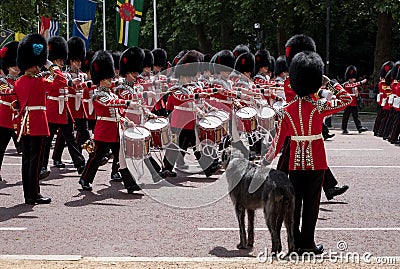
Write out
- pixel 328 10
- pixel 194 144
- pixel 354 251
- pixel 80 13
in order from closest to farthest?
pixel 354 251 < pixel 194 144 < pixel 80 13 < pixel 328 10

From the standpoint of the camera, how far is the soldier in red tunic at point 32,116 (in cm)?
830

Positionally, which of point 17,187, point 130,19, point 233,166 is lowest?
point 17,187

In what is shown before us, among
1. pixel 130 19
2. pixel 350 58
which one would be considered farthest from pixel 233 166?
pixel 350 58

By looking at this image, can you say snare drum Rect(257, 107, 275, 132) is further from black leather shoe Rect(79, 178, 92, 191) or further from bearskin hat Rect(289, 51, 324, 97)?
bearskin hat Rect(289, 51, 324, 97)

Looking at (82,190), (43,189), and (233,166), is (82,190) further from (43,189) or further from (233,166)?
(233,166)

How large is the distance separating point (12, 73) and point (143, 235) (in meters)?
4.81

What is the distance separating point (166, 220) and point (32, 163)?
1.73 metres

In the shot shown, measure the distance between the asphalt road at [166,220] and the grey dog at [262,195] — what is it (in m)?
0.27

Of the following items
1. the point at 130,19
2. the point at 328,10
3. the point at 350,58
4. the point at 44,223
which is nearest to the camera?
the point at 44,223

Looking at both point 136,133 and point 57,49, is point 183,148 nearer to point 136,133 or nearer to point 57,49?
point 136,133

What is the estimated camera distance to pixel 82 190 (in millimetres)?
9391

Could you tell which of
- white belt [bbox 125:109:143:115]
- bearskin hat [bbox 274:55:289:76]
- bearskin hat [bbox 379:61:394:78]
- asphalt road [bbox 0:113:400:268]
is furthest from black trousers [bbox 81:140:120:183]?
bearskin hat [bbox 379:61:394:78]

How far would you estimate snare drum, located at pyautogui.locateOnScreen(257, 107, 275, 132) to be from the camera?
424 inches

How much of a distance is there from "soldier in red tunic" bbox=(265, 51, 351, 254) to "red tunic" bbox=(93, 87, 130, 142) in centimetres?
330
